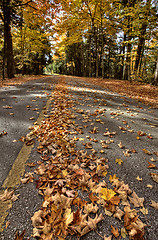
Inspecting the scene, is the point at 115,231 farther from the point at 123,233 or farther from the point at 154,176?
the point at 154,176

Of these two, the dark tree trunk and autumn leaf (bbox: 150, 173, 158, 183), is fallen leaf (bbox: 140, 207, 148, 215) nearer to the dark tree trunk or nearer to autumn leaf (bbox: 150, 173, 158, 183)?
autumn leaf (bbox: 150, 173, 158, 183)

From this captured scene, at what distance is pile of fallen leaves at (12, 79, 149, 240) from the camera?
1.39 metres

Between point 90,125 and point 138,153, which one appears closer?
point 138,153

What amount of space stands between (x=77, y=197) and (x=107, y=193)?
42 centimetres

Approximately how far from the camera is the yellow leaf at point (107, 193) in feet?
5.62

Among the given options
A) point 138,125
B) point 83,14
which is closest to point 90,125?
point 138,125

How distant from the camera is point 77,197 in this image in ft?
5.64

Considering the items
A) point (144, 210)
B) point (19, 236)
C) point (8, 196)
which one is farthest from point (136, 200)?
point (8, 196)

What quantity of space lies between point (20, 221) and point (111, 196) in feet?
3.77

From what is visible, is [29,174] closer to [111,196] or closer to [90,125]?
[111,196]

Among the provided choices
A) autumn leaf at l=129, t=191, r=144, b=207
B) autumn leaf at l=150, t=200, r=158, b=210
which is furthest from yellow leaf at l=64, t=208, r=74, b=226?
autumn leaf at l=150, t=200, r=158, b=210

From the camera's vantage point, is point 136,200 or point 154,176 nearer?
point 136,200

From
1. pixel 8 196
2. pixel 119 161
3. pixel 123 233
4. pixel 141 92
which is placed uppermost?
pixel 141 92

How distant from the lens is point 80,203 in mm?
1643
